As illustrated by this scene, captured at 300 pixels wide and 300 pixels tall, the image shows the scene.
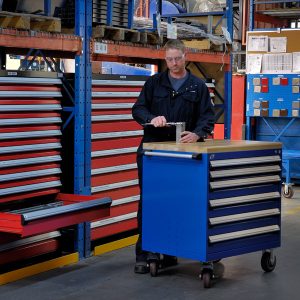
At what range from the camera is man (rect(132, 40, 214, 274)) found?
616 cm

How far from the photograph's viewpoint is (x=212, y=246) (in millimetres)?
5621

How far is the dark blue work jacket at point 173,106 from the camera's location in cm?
619

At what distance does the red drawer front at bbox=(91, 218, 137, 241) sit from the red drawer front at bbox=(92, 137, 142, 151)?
84cm

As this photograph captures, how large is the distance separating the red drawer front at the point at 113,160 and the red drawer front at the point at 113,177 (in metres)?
0.10

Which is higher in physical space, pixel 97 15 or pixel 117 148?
pixel 97 15

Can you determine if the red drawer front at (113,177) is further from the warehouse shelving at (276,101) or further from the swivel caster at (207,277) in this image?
the warehouse shelving at (276,101)

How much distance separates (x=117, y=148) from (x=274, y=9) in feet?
23.3

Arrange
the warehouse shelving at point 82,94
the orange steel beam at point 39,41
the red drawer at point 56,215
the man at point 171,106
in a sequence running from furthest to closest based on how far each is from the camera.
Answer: the warehouse shelving at point 82,94 → the man at point 171,106 → the orange steel beam at point 39,41 → the red drawer at point 56,215

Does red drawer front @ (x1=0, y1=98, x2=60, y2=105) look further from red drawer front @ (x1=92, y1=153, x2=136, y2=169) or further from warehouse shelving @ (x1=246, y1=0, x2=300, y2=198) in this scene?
warehouse shelving @ (x1=246, y1=0, x2=300, y2=198)

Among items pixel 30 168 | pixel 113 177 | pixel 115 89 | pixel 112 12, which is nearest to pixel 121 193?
pixel 113 177

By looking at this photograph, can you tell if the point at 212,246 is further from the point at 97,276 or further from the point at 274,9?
the point at 274,9

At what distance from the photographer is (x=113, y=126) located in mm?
7047

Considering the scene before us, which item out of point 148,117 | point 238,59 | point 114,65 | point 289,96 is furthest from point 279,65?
point 148,117

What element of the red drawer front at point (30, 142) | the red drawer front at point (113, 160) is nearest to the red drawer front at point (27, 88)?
the red drawer front at point (30, 142)
